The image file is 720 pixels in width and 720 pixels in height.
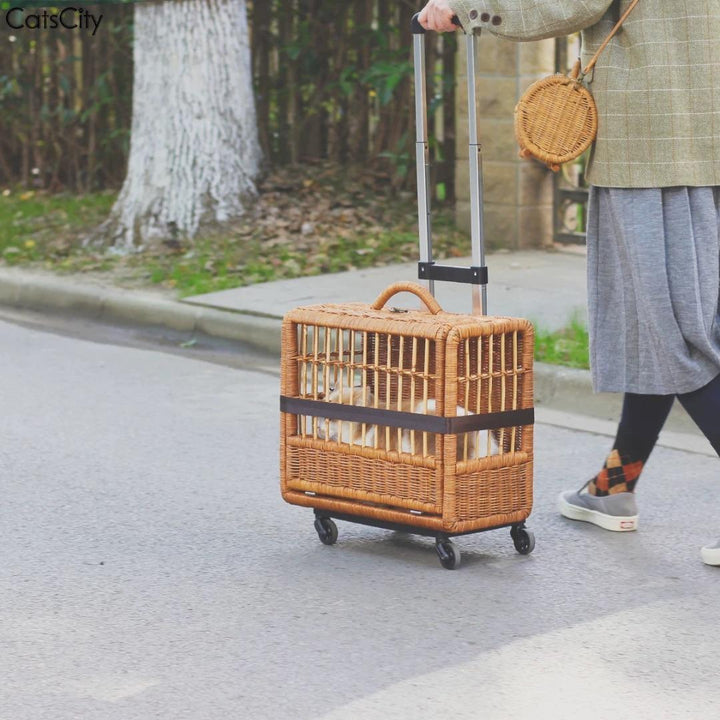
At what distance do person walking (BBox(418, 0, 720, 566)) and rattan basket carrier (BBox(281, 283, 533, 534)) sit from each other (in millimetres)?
343

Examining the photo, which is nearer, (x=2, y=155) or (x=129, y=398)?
(x=129, y=398)

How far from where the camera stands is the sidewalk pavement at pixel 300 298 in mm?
7297

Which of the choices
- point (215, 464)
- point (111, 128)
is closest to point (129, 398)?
point (215, 464)

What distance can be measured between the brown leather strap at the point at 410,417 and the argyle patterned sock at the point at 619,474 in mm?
424

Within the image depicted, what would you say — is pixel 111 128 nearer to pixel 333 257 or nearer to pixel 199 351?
pixel 333 257

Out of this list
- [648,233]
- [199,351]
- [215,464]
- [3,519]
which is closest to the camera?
[648,233]

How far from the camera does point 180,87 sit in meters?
9.16

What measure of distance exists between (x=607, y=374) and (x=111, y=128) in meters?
8.19

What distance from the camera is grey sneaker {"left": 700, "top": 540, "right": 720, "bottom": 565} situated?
402cm

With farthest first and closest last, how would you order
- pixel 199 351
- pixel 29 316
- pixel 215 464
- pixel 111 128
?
pixel 111 128
pixel 29 316
pixel 199 351
pixel 215 464

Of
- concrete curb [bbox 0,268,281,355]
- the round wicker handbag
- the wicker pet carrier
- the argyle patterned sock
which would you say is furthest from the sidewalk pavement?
the round wicker handbag

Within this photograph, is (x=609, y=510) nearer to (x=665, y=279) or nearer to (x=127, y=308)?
(x=665, y=279)

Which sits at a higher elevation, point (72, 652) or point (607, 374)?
point (607, 374)

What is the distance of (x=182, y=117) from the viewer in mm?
9195
